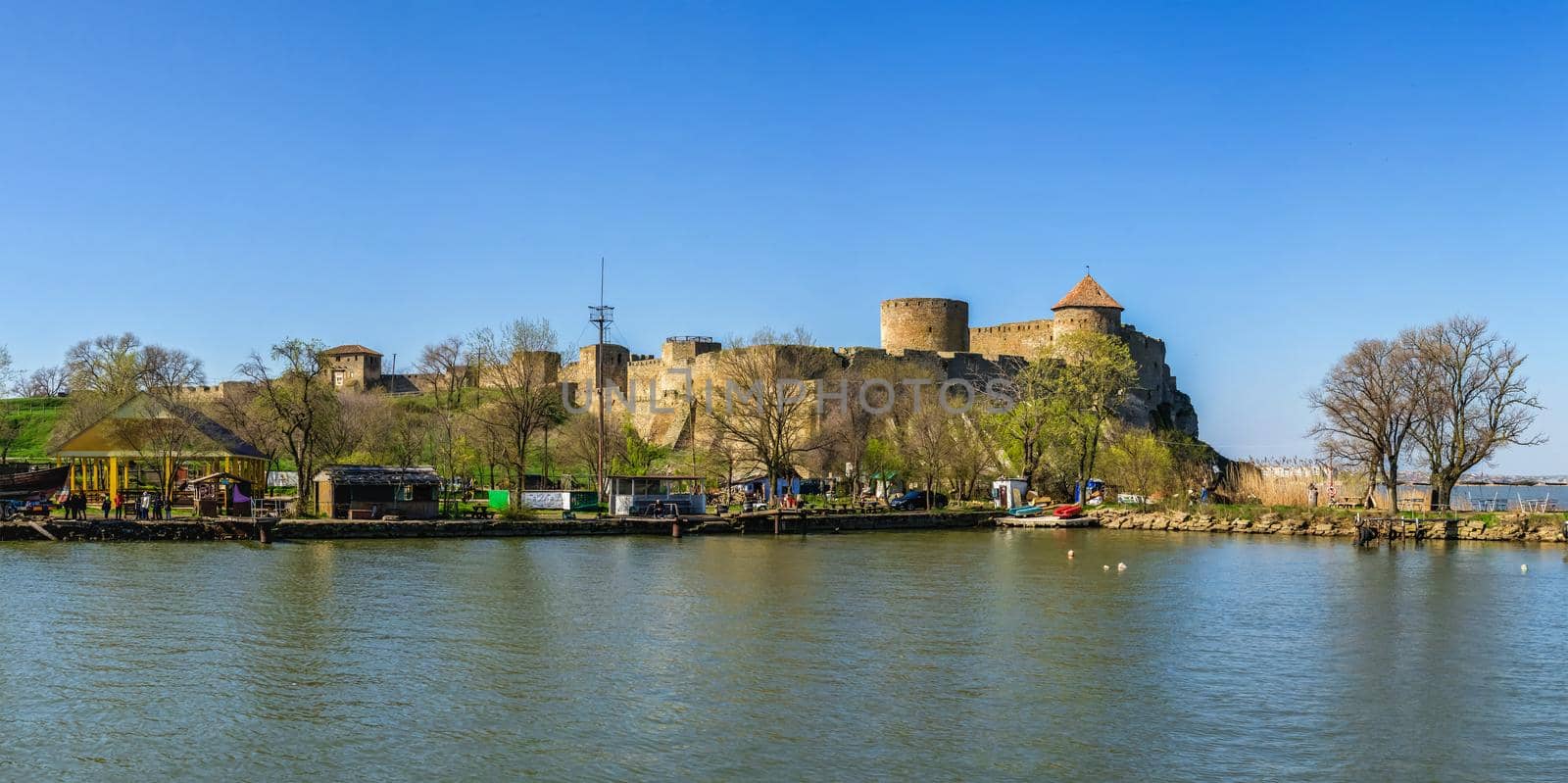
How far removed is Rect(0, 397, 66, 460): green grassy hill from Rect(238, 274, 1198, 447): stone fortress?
59.9 ft

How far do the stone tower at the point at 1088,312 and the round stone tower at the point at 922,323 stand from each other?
599 cm

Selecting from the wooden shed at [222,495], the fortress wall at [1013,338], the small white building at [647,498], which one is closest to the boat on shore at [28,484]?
the wooden shed at [222,495]

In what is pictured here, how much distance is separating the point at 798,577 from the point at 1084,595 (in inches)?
258

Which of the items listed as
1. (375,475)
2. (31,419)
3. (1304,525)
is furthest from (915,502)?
(31,419)

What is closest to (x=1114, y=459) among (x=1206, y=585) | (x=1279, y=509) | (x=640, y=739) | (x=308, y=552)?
(x=1279, y=509)

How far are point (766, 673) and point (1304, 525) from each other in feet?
111

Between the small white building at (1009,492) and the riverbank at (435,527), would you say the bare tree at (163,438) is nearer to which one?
the riverbank at (435,527)

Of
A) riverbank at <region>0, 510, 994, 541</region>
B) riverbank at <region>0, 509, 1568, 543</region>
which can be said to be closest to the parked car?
riverbank at <region>0, 509, 1568, 543</region>

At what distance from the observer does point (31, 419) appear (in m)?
82.2

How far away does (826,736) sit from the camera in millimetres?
15320

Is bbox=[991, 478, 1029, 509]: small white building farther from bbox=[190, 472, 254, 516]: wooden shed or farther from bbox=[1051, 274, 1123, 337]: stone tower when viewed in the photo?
bbox=[190, 472, 254, 516]: wooden shed

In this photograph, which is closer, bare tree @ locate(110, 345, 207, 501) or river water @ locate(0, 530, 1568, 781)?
river water @ locate(0, 530, 1568, 781)

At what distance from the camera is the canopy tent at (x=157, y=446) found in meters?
46.5

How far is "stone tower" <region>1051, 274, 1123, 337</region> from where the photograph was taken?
76250 mm
